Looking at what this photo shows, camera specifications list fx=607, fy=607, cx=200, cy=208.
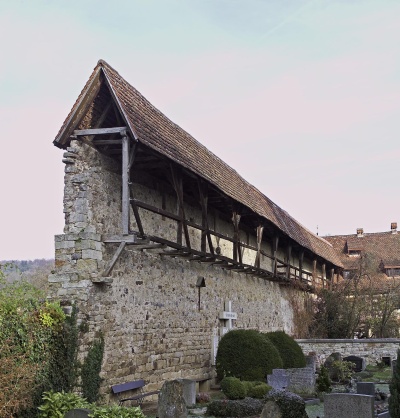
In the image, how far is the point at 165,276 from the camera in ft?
49.9

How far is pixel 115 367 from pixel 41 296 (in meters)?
2.29

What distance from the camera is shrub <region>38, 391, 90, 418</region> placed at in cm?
984

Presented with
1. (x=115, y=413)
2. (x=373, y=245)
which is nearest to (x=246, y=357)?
(x=115, y=413)

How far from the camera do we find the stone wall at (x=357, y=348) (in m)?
24.0

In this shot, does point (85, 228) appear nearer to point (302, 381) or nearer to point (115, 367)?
point (115, 367)

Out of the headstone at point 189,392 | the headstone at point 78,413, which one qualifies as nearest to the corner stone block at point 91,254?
the headstone at point 189,392

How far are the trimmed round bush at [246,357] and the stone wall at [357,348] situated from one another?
7.93 meters

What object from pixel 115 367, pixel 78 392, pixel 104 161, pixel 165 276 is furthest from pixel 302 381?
pixel 104 161

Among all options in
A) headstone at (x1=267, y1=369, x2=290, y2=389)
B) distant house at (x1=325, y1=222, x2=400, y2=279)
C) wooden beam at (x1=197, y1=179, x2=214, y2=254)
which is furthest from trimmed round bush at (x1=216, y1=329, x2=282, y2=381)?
distant house at (x1=325, y1=222, x2=400, y2=279)

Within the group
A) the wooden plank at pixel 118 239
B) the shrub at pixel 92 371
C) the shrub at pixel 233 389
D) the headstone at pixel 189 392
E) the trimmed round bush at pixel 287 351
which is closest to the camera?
the shrub at pixel 92 371

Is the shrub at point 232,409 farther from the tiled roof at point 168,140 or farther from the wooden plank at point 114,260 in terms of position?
the tiled roof at point 168,140

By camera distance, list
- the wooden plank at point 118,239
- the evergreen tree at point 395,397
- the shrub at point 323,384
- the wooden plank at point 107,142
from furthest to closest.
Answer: the shrub at point 323,384
the wooden plank at point 107,142
the wooden plank at point 118,239
the evergreen tree at point 395,397

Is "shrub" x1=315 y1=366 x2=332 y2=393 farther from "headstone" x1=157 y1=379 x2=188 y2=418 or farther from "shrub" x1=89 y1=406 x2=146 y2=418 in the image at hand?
"shrub" x1=89 y1=406 x2=146 y2=418

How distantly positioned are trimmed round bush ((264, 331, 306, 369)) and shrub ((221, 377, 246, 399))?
14.2 ft
